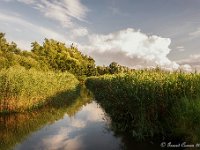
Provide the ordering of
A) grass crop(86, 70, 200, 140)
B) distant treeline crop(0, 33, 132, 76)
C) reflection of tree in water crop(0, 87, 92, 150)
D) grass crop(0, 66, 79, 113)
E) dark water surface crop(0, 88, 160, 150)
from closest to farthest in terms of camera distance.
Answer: grass crop(86, 70, 200, 140) < dark water surface crop(0, 88, 160, 150) < reflection of tree in water crop(0, 87, 92, 150) < grass crop(0, 66, 79, 113) < distant treeline crop(0, 33, 132, 76)

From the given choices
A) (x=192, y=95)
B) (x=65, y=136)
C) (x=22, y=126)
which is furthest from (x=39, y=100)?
(x=192, y=95)

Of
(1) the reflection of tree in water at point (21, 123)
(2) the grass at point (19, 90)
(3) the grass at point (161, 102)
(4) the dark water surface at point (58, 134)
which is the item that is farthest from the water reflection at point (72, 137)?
(2) the grass at point (19, 90)

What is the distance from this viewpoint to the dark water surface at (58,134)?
12.4 meters

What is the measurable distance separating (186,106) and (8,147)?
22.7ft

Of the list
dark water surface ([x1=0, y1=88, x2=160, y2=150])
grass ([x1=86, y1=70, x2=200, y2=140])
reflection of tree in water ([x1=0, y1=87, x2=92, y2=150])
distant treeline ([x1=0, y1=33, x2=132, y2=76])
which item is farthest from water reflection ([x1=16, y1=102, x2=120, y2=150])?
distant treeline ([x1=0, y1=33, x2=132, y2=76])

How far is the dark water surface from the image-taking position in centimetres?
1242

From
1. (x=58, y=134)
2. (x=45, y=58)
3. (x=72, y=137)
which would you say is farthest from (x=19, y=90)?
(x=45, y=58)

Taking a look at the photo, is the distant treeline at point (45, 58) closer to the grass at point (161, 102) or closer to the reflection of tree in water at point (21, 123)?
the reflection of tree in water at point (21, 123)

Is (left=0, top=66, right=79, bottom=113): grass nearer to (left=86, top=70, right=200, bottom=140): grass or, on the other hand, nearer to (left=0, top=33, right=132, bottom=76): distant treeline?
(left=86, top=70, right=200, bottom=140): grass

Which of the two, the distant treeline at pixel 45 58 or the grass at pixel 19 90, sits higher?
the distant treeline at pixel 45 58

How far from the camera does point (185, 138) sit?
1096 cm

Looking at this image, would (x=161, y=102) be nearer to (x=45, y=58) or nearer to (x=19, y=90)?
(x=19, y=90)

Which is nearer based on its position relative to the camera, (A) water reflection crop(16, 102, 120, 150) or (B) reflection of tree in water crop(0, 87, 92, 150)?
(A) water reflection crop(16, 102, 120, 150)

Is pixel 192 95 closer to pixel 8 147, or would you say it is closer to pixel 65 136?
pixel 65 136
